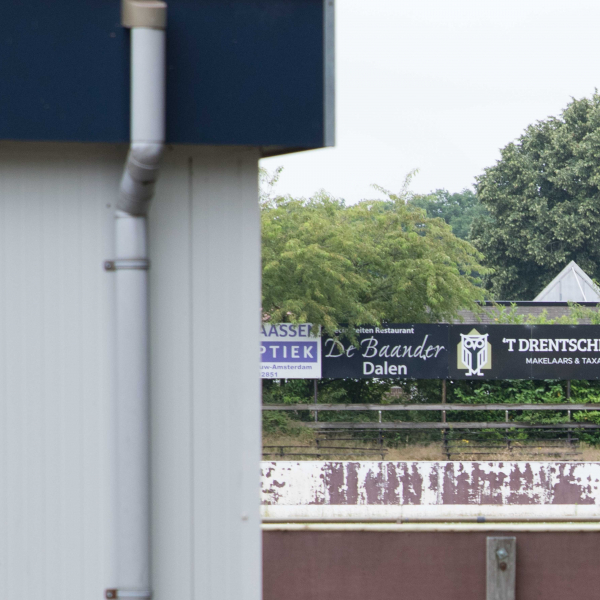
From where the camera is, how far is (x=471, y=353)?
18594 millimetres

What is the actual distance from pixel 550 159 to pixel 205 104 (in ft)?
162

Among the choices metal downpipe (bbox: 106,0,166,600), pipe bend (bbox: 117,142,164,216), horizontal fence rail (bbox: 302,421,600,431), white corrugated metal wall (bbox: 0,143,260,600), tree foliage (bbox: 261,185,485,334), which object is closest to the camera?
pipe bend (bbox: 117,142,164,216)

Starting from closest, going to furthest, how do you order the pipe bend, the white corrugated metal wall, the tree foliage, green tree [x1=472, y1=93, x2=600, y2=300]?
the pipe bend
the white corrugated metal wall
the tree foliage
green tree [x1=472, y1=93, x2=600, y2=300]

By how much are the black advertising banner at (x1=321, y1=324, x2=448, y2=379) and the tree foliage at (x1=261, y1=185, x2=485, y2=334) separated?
521mm

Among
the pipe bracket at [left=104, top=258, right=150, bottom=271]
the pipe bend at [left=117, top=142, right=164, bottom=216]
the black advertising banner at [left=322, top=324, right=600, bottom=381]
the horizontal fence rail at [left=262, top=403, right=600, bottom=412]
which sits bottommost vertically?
the horizontal fence rail at [left=262, top=403, right=600, bottom=412]

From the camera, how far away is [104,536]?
363cm

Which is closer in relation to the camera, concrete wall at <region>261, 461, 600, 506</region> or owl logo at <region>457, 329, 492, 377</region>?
concrete wall at <region>261, 461, 600, 506</region>

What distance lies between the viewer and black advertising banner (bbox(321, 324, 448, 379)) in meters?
18.5

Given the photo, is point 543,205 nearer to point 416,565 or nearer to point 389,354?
point 389,354

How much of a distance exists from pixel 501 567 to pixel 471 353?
11914 mm

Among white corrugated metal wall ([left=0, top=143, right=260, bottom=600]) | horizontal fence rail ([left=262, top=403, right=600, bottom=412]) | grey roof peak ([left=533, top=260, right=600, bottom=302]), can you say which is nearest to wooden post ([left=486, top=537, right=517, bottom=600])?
white corrugated metal wall ([left=0, top=143, right=260, bottom=600])

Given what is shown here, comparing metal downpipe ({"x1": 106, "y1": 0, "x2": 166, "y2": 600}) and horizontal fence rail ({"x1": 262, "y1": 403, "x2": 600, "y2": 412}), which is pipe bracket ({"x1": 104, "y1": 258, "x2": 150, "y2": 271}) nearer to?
metal downpipe ({"x1": 106, "y1": 0, "x2": 166, "y2": 600})

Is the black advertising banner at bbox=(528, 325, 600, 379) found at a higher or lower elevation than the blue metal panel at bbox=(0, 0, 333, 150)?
lower

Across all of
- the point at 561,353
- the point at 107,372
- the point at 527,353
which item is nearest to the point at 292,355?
the point at 527,353
